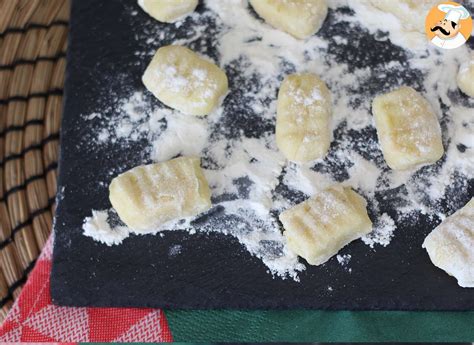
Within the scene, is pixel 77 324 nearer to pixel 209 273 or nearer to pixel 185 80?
pixel 209 273

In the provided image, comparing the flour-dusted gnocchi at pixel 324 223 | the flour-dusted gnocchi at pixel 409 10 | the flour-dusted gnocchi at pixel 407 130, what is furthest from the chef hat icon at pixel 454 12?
the flour-dusted gnocchi at pixel 324 223

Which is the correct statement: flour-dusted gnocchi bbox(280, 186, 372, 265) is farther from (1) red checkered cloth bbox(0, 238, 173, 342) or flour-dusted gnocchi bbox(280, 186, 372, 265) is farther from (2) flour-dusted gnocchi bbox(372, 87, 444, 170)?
(1) red checkered cloth bbox(0, 238, 173, 342)

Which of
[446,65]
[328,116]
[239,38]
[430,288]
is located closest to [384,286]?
[430,288]

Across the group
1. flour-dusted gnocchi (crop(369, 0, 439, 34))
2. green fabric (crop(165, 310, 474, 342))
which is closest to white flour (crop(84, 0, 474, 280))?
flour-dusted gnocchi (crop(369, 0, 439, 34))

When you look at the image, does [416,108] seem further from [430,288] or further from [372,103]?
[430,288]

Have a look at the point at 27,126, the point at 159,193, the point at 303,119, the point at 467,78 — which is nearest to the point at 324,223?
the point at 303,119

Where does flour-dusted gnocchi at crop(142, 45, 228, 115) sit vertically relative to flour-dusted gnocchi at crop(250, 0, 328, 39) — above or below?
below
